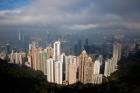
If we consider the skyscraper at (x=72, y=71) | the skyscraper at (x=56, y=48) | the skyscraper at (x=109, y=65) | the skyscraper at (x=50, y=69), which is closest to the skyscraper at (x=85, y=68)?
the skyscraper at (x=72, y=71)

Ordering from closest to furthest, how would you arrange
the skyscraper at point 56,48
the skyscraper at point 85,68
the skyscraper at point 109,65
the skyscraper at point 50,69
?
the skyscraper at point 85,68 < the skyscraper at point 50,69 < the skyscraper at point 109,65 < the skyscraper at point 56,48

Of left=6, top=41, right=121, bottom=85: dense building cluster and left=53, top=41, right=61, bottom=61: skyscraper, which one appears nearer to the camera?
left=6, top=41, right=121, bottom=85: dense building cluster

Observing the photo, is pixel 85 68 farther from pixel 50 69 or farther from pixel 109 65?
pixel 50 69

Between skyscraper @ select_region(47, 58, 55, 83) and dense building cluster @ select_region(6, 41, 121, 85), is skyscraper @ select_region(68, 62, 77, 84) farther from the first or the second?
skyscraper @ select_region(47, 58, 55, 83)

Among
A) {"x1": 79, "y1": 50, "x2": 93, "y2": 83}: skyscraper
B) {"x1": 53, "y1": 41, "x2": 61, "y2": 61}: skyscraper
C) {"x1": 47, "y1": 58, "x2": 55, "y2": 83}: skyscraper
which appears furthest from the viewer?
{"x1": 53, "y1": 41, "x2": 61, "y2": 61}: skyscraper

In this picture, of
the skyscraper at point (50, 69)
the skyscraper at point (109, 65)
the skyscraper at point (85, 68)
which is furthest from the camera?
the skyscraper at point (109, 65)

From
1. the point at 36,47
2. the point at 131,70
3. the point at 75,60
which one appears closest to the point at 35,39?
the point at 36,47

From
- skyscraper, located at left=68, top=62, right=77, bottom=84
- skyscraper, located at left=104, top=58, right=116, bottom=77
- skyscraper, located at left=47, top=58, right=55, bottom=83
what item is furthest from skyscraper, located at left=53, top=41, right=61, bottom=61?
skyscraper, located at left=104, top=58, right=116, bottom=77

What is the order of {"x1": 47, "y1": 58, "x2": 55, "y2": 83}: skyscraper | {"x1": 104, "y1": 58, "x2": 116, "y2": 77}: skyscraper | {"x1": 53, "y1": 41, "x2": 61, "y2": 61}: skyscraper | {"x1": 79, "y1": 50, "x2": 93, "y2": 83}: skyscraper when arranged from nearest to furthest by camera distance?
{"x1": 79, "y1": 50, "x2": 93, "y2": 83}: skyscraper
{"x1": 47, "y1": 58, "x2": 55, "y2": 83}: skyscraper
{"x1": 104, "y1": 58, "x2": 116, "y2": 77}: skyscraper
{"x1": 53, "y1": 41, "x2": 61, "y2": 61}: skyscraper

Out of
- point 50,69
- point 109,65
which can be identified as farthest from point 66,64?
point 109,65

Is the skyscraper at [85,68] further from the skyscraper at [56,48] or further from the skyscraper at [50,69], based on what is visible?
the skyscraper at [56,48]

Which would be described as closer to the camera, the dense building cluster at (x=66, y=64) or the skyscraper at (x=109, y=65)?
the dense building cluster at (x=66, y=64)
